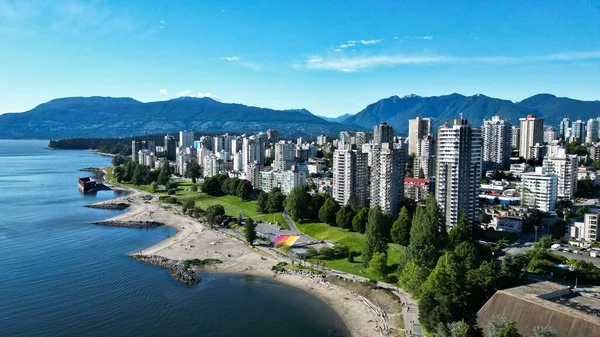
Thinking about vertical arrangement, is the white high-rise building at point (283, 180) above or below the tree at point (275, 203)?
above

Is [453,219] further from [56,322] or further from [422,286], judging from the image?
[56,322]

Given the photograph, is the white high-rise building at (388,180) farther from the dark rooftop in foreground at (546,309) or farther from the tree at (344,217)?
the dark rooftop in foreground at (546,309)

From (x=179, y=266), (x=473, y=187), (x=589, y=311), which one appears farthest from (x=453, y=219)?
(x=179, y=266)

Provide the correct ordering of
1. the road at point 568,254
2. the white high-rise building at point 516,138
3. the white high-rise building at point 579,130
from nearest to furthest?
the road at point 568,254 < the white high-rise building at point 516,138 < the white high-rise building at point 579,130

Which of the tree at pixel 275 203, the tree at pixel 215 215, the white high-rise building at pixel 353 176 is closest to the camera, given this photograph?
the tree at pixel 215 215

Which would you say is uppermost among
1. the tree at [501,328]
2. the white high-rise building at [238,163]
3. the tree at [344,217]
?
the white high-rise building at [238,163]

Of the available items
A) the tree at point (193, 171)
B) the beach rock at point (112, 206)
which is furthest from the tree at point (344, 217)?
the tree at point (193, 171)

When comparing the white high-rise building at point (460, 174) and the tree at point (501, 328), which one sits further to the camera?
the white high-rise building at point (460, 174)

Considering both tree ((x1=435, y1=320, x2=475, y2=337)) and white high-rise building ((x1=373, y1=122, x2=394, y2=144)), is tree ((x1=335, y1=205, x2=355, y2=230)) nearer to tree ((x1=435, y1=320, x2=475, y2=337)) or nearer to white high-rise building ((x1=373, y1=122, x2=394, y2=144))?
tree ((x1=435, y1=320, x2=475, y2=337))
